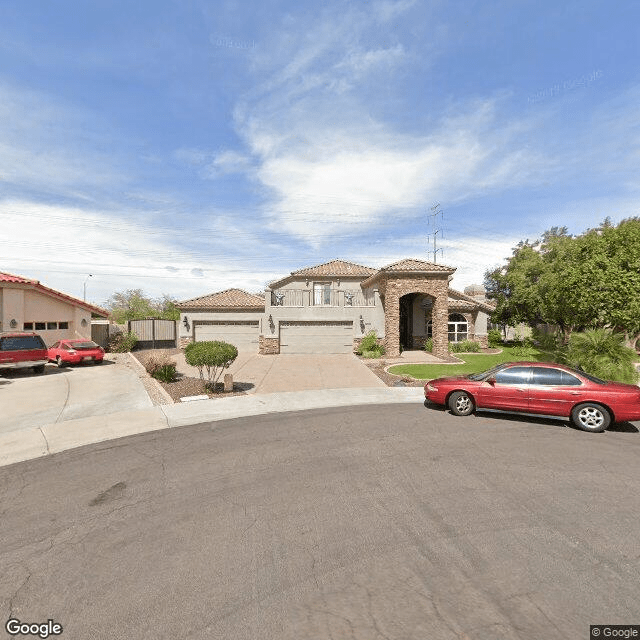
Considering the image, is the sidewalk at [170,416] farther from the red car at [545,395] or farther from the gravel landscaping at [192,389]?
the red car at [545,395]

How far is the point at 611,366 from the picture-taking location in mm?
12359

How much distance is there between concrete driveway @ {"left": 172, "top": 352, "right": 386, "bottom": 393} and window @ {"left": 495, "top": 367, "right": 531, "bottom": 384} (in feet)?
16.4

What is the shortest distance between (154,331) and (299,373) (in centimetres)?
1910

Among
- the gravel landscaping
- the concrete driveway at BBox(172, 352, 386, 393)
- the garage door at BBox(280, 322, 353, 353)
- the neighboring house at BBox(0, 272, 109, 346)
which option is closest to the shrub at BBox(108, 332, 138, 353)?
the neighboring house at BBox(0, 272, 109, 346)

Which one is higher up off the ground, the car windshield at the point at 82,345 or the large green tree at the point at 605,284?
the large green tree at the point at 605,284

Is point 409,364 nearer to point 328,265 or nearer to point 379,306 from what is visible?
point 379,306

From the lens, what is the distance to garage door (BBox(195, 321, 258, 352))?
82.3 feet

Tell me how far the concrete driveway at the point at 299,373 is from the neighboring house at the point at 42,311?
7.37 meters

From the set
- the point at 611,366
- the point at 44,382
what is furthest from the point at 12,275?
the point at 611,366

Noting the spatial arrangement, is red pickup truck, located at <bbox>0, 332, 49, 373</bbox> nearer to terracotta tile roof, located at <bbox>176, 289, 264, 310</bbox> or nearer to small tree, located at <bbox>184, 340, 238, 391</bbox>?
small tree, located at <bbox>184, 340, 238, 391</bbox>

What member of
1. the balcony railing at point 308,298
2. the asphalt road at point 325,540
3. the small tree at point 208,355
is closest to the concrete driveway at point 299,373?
the small tree at point 208,355

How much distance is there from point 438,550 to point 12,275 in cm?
2411

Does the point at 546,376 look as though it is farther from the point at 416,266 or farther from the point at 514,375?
the point at 416,266

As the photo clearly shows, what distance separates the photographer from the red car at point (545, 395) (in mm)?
7855
